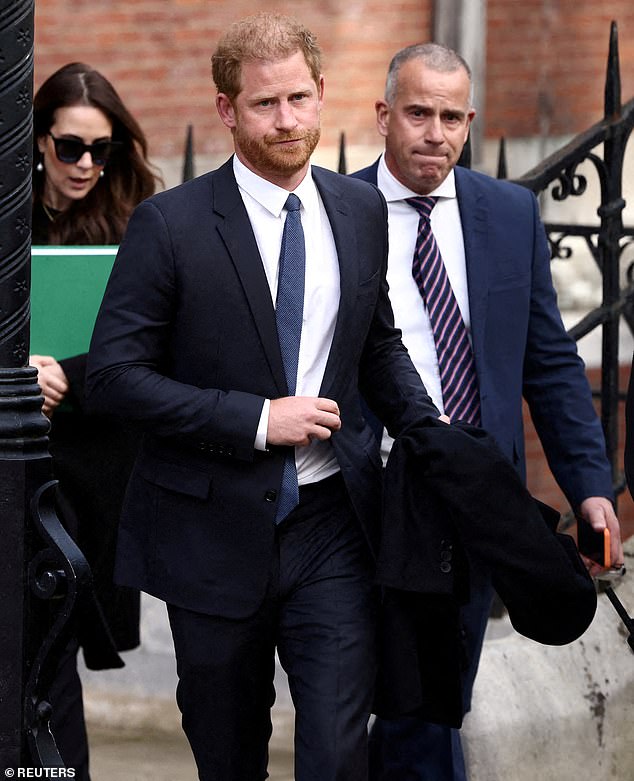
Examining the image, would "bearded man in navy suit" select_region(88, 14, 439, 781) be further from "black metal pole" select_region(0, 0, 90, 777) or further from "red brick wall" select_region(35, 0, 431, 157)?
"red brick wall" select_region(35, 0, 431, 157)

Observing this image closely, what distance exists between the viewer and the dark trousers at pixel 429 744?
4.25 metres

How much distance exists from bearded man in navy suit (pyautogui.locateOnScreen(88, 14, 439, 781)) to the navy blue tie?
22mm

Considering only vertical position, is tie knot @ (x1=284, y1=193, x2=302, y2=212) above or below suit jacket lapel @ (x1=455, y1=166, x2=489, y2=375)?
above

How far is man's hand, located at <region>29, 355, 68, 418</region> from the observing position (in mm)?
4125

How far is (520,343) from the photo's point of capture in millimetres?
4082

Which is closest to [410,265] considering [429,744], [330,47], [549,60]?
[429,744]

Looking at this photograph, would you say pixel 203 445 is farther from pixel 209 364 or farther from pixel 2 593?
pixel 2 593

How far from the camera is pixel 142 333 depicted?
3.30 m

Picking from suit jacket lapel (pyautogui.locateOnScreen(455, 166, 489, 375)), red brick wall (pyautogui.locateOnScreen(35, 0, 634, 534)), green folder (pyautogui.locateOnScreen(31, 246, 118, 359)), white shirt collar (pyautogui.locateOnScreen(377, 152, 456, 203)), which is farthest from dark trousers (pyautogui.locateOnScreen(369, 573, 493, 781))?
red brick wall (pyautogui.locateOnScreen(35, 0, 634, 534))

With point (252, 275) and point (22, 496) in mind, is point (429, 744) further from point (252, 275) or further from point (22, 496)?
point (22, 496)

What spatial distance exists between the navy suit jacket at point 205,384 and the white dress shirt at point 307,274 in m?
0.03

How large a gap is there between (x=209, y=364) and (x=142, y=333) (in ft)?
0.50

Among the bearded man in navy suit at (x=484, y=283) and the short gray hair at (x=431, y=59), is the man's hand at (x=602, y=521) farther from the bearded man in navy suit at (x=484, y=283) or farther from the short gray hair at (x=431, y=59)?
the short gray hair at (x=431, y=59)

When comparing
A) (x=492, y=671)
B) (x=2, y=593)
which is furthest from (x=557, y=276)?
(x=2, y=593)
